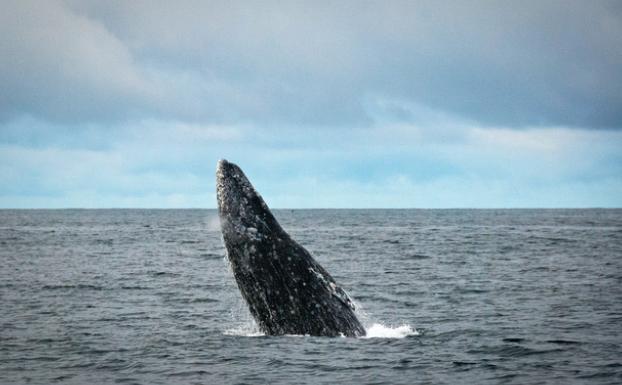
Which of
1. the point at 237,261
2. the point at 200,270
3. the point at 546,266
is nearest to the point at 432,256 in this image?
the point at 546,266

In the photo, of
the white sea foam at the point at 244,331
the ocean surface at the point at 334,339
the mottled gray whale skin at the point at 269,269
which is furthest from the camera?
the white sea foam at the point at 244,331

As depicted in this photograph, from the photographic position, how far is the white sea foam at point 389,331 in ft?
48.8

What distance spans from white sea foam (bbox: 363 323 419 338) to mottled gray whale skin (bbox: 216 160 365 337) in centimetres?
379

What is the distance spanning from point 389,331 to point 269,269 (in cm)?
588

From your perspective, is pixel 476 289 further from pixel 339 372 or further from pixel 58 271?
pixel 58 271

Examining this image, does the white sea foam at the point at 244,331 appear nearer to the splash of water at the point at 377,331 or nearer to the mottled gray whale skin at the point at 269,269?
the splash of water at the point at 377,331

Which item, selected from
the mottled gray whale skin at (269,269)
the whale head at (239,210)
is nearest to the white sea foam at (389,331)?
the mottled gray whale skin at (269,269)

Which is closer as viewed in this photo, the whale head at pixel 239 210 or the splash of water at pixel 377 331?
the whale head at pixel 239 210

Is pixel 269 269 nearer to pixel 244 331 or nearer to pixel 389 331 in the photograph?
pixel 244 331

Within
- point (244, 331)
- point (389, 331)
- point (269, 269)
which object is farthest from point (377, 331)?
point (269, 269)

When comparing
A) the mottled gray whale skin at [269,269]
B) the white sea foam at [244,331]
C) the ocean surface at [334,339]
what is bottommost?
the ocean surface at [334,339]

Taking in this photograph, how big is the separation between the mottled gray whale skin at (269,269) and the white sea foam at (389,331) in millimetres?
3794

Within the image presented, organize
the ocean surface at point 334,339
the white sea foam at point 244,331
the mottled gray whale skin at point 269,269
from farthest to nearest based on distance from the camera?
the white sea foam at point 244,331 → the ocean surface at point 334,339 → the mottled gray whale skin at point 269,269

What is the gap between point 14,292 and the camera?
25062 millimetres
